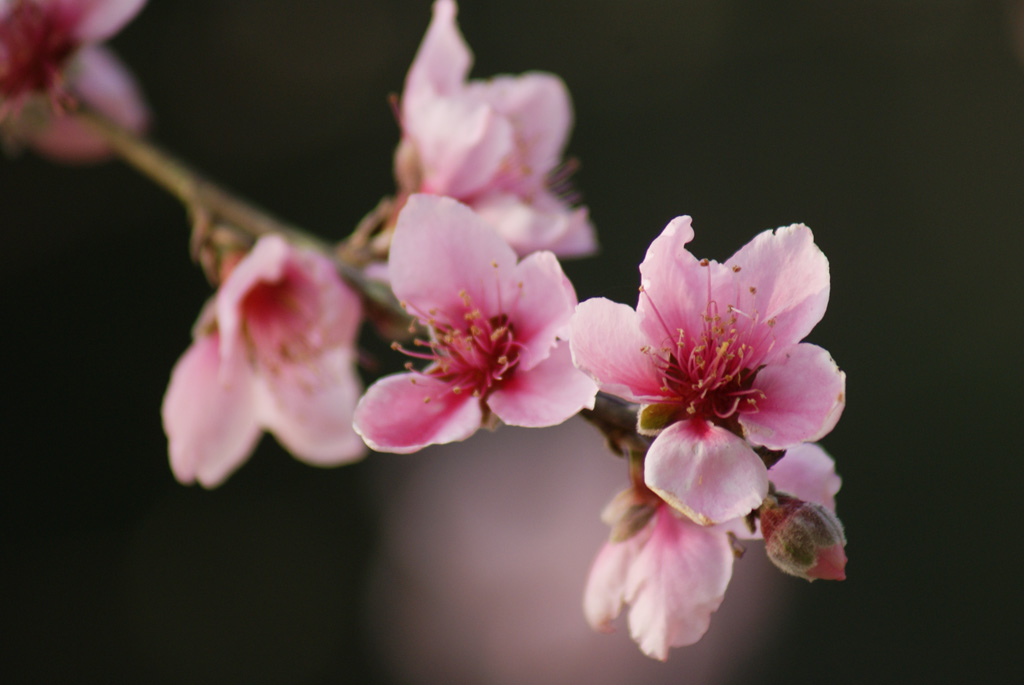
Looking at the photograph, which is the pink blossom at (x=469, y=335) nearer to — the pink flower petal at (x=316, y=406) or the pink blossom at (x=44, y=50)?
the pink flower petal at (x=316, y=406)

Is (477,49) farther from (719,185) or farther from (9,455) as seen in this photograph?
(9,455)

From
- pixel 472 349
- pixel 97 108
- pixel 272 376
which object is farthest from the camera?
pixel 97 108

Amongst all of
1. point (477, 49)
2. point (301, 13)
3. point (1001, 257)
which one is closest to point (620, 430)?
point (477, 49)

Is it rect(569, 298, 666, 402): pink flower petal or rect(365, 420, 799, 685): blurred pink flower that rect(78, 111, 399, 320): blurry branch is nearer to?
rect(569, 298, 666, 402): pink flower petal

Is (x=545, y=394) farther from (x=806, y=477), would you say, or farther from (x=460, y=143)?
(x=460, y=143)

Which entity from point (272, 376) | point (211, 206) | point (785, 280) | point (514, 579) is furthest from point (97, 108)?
point (514, 579)

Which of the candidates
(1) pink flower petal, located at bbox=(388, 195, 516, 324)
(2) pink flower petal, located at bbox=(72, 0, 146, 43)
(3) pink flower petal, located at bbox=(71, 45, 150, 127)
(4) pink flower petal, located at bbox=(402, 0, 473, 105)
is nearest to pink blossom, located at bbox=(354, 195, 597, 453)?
(1) pink flower petal, located at bbox=(388, 195, 516, 324)

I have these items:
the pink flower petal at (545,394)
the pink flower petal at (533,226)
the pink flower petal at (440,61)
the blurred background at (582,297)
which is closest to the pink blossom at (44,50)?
the pink flower petal at (440,61)
